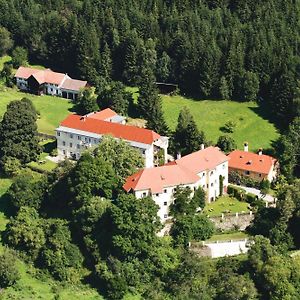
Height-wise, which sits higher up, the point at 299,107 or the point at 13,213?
the point at 299,107

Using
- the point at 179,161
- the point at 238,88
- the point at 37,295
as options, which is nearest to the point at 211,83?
the point at 238,88

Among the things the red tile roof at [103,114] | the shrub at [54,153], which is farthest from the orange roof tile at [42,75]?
the shrub at [54,153]

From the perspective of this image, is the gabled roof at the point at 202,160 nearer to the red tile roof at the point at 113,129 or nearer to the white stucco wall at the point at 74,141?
the red tile roof at the point at 113,129

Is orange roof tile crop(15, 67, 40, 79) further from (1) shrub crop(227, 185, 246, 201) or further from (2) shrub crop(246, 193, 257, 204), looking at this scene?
(2) shrub crop(246, 193, 257, 204)

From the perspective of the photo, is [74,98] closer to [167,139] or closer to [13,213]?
[167,139]

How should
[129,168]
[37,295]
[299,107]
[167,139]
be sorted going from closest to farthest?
[37,295] → [129,168] → [167,139] → [299,107]

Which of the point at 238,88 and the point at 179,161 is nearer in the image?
the point at 179,161
